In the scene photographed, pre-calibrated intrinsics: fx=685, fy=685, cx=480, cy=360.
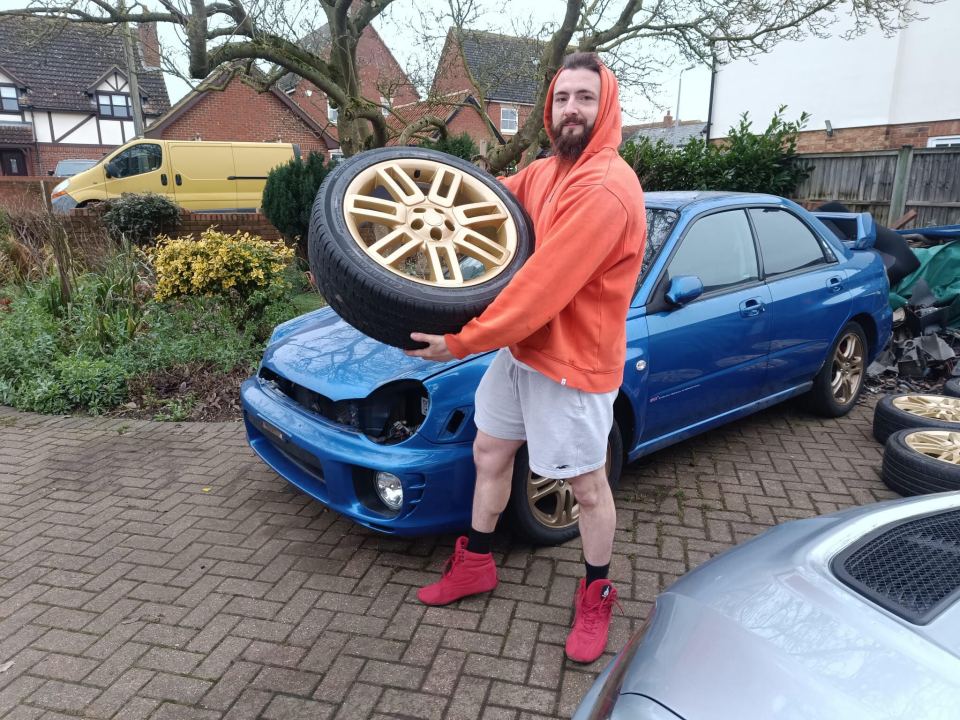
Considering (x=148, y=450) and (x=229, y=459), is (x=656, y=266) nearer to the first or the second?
(x=229, y=459)

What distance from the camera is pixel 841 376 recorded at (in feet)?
16.0

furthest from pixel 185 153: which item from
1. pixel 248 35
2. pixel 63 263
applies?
A: pixel 63 263

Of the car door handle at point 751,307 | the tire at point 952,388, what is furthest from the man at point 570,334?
the tire at point 952,388

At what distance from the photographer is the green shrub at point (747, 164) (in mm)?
9047

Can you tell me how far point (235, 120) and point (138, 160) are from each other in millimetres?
14188

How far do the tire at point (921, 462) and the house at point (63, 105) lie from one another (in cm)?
3651

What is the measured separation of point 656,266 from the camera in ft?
11.5

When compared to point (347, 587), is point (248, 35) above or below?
above

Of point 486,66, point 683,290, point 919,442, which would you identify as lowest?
point 919,442

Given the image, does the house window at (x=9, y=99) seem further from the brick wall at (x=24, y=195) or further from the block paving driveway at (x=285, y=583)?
the block paving driveway at (x=285, y=583)

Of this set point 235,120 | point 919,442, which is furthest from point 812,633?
point 235,120

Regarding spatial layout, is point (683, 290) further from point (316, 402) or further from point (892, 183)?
point (892, 183)

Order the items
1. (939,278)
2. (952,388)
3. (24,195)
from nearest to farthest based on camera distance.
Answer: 1. (952,388)
2. (939,278)
3. (24,195)

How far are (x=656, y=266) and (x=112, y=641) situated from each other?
2938mm
